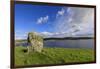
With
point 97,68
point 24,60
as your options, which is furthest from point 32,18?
point 97,68

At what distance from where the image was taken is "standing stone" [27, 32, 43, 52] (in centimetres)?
237

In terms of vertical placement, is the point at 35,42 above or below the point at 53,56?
above

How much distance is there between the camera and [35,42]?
2.39 m

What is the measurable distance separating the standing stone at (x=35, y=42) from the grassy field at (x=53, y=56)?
55 millimetres

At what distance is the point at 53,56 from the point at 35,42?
301 mm

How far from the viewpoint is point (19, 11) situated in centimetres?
232

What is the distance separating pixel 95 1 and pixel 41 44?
3.20 feet

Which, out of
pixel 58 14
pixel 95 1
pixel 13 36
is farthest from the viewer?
pixel 95 1

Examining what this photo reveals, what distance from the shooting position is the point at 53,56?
8.04ft

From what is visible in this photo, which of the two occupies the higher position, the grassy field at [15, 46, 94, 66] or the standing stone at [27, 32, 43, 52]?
the standing stone at [27, 32, 43, 52]

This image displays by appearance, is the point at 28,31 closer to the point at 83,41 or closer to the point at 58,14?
the point at 58,14

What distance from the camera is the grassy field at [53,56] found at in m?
2.33

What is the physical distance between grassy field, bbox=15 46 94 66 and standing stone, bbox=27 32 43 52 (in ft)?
0.18

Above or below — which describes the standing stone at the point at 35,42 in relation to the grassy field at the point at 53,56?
above
